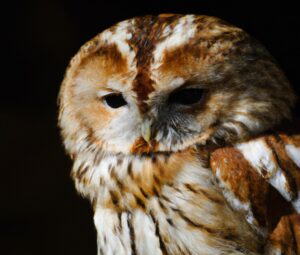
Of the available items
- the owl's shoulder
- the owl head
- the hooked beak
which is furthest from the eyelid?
the owl's shoulder

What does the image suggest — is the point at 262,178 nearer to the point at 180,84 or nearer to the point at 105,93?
the point at 180,84

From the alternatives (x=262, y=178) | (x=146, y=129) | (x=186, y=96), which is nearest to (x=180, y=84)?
(x=186, y=96)

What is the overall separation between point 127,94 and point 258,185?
438 millimetres

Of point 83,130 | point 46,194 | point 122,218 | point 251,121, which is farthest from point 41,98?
point 251,121

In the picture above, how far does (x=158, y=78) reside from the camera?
144cm

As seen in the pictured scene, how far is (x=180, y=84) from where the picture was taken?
4.78 ft

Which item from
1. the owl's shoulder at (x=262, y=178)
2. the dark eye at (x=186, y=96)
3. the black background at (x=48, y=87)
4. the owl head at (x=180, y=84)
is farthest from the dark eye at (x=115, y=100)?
the black background at (x=48, y=87)

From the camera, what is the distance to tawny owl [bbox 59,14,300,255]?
4.76 feet

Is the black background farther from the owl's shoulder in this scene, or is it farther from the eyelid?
the owl's shoulder

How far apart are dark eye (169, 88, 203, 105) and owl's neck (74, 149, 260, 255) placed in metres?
0.15

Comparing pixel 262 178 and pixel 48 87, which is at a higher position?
pixel 262 178

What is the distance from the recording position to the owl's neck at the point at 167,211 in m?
1.47

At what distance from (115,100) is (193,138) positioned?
0.26 m

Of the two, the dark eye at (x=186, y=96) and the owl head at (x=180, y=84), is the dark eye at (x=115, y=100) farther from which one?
the dark eye at (x=186, y=96)
